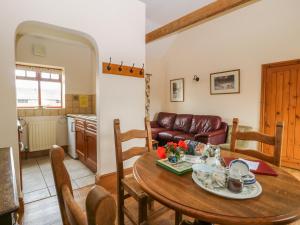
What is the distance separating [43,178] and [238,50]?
4.37 m

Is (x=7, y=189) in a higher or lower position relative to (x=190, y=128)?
higher

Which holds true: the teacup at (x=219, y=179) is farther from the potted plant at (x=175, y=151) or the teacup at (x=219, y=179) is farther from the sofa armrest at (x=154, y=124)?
the sofa armrest at (x=154, y=124)

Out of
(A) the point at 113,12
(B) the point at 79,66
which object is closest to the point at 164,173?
(A) the point at 113,12

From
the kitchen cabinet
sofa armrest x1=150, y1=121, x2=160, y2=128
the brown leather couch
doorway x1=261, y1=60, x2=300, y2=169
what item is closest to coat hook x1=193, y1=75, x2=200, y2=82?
the brown leather couch

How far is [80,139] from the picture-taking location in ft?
10.7

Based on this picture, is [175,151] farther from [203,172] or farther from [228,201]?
[228,201]

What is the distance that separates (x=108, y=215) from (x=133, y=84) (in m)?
2.35

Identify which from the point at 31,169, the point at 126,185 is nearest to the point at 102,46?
the point at 126,185

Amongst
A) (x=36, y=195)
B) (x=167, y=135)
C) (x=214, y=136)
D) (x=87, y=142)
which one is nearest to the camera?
(x=36, y=195)

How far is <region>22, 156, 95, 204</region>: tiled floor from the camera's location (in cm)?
226

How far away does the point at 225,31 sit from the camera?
4.02 m

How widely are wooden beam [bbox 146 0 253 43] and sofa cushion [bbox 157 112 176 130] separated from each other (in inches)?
81.5

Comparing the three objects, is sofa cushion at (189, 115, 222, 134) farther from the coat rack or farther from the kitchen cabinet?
the kitchen cabinet

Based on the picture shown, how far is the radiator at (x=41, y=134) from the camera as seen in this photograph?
3.60 metres
